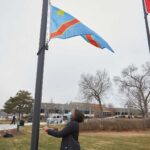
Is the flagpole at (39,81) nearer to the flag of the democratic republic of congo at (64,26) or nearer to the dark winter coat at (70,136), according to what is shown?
the flag of the democratic republic of congo at (64,26)

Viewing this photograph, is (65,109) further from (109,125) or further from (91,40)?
(91,40)

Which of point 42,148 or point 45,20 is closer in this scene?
→ point 45,20

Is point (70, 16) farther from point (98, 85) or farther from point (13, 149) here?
point (98, 85)

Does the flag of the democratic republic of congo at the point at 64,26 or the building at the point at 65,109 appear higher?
the building at the point at 65,109

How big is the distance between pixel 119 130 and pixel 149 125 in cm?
458

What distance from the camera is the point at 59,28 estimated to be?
4.65 m

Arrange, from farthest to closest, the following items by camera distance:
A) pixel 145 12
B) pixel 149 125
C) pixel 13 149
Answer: pixel 149 125, pixel 13 149, pixel 145 12

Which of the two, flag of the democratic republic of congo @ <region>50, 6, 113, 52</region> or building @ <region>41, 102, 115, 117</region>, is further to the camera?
building @ <region>41, 102, 115, 117</region>


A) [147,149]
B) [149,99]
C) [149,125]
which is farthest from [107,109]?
[147,149]

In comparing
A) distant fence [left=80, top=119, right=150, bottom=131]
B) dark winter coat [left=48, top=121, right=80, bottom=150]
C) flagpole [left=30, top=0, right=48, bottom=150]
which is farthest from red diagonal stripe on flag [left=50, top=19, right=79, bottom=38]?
distant fence [left=80, top=119, right=150, bottom=131]

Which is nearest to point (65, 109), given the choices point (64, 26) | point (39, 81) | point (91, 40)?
point (91, 40)

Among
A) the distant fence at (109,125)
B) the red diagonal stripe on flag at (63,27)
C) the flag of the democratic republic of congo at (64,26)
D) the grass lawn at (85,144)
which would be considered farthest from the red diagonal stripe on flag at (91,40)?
the distant fence at (109,125)

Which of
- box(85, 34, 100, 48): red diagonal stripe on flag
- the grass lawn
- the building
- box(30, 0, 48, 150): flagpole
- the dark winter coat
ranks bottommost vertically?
the grass lawn

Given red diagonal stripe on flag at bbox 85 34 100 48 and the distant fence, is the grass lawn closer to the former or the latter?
red diagonal stripe on flag at bbox 85 34 100 48
